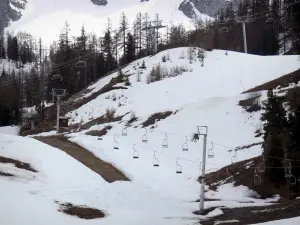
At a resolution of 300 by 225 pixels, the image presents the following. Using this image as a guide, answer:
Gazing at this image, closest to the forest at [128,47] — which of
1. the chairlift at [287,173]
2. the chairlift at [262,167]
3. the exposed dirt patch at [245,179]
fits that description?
the exposed dirt patch at [245,179]

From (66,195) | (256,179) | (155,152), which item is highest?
(155,152)

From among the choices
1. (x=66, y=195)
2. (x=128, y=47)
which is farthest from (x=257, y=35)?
(x=66, y=195)

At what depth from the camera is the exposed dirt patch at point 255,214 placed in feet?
56.6

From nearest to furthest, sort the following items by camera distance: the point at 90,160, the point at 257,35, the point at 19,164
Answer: the point at 19,164 → the point at 90,160 → the point at 257,35

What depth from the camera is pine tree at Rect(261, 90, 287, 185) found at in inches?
972

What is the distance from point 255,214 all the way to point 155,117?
2381cm

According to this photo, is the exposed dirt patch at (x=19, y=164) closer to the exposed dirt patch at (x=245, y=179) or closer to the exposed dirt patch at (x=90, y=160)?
the exposed dirt patch at (x=90, y=160)

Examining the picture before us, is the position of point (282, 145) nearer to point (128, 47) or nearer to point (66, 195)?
point (66, 195)

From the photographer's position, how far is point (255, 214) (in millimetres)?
19922

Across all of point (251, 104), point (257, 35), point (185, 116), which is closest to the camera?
point (251, 104)

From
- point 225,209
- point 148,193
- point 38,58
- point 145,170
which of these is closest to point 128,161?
point 145,170

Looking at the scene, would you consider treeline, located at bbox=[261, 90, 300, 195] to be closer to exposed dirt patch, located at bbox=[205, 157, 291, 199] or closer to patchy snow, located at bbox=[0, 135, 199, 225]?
exposed dirt patch, located at bbox=[205, 157, 291, 199]

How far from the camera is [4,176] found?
24.2m

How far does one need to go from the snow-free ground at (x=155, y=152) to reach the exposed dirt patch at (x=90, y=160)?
0.67 m
